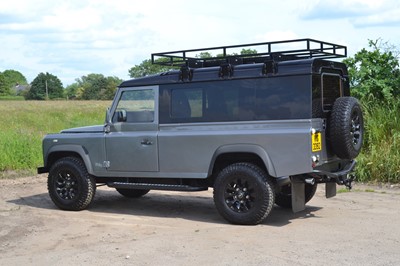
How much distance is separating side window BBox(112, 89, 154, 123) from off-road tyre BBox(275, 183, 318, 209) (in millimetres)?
2367


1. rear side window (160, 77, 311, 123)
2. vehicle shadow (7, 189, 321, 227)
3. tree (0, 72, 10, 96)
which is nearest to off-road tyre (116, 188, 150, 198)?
vehicle shadow (7, 189, 321, 227)

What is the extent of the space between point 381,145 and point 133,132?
5.92m

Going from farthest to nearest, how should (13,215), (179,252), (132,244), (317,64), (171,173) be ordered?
(13,215)
(171,173)
(317,64)
(132,244)
(179,252)

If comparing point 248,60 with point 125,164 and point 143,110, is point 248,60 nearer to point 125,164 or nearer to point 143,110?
point 143,110

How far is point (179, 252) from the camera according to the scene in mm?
6324

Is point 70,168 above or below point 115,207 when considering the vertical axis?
above

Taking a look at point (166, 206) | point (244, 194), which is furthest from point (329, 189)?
point (166, 206)

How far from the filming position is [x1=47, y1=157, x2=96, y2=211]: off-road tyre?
905 cm

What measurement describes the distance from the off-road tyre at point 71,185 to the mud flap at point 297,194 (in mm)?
3404

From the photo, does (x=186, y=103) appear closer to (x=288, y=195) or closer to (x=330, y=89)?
(x=330, y=89)

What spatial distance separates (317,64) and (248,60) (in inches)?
49.5

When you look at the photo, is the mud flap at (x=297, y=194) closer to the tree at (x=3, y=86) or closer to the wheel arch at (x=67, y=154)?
the wheel arch at (x=67, y=154)

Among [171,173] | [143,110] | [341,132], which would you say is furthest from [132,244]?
[341,132]

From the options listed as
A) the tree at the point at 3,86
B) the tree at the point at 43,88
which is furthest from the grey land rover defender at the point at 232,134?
the tree at the point at 3,86
